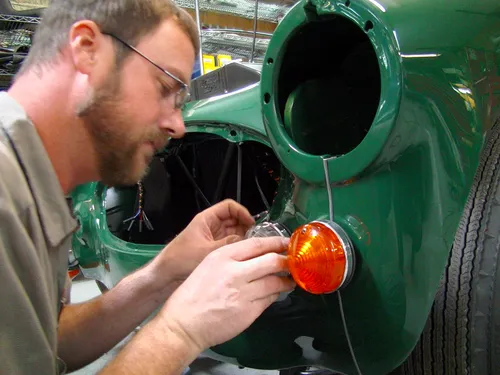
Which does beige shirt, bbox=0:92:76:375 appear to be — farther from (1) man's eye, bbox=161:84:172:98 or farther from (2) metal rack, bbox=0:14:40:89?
(2) metal rack, bbox=0:14:40:89

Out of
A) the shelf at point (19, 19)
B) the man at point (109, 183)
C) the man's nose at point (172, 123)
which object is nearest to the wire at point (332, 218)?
the man at point (109, 183)

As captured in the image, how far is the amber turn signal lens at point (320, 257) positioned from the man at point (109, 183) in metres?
0.04

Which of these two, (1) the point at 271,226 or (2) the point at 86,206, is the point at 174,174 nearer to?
(2) the point at 86,206

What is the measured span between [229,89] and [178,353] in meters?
1.19

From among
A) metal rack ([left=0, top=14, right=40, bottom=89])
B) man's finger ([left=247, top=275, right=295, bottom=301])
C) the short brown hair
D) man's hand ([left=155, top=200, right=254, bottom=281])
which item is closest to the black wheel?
man's finger ([left=247, top=275, right=295, bottom=301])

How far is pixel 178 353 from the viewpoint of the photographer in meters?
0.67

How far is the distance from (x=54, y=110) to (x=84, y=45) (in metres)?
0.15

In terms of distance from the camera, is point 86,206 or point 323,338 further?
point 86,206

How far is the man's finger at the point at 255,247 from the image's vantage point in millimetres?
690

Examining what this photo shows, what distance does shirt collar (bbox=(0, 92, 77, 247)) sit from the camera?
29.4 inches

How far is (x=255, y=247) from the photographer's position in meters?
0.71

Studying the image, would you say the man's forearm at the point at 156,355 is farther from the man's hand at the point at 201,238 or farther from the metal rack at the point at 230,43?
the metal rack at the point at 230,43

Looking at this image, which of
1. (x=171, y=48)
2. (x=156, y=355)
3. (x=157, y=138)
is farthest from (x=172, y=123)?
(x=156, y=355)

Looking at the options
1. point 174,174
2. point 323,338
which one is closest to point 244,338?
point 323,338
